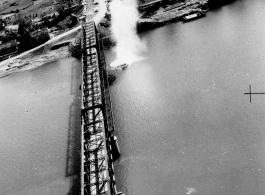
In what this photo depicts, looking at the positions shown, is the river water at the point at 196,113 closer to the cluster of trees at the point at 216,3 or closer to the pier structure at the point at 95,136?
the pier structure at the point at 95,136

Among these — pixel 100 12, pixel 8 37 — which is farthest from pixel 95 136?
pixel 8 37

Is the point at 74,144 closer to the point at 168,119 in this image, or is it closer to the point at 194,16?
the point at 168,119

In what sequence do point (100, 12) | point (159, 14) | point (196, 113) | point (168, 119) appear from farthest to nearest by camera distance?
point (100, 12), point (159, 14), point (168, 119), point (196, 113)

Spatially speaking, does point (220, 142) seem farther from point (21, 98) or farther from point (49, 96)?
point (21, 98)

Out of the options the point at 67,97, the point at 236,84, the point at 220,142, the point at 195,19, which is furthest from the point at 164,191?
the point at 195,19

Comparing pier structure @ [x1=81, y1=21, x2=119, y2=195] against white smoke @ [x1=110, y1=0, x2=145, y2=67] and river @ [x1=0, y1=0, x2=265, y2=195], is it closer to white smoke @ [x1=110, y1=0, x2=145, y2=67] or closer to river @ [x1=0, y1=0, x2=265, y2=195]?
river @ [x1=0, y1=0, x2=265, y2=195]

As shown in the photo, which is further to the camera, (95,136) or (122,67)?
(122,67)

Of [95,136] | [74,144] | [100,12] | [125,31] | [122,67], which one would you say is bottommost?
[74,144]
